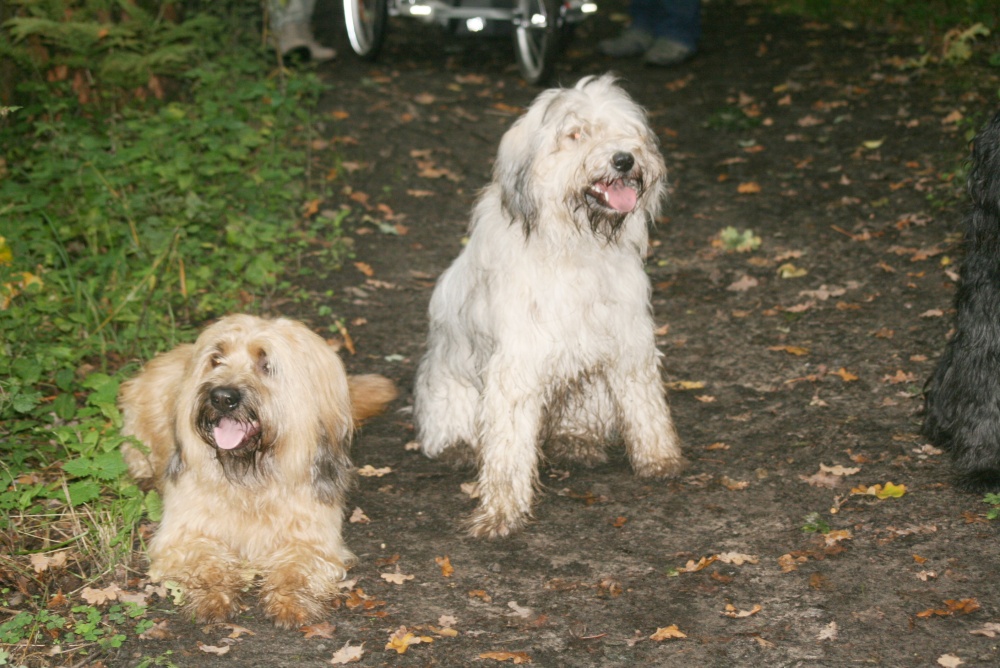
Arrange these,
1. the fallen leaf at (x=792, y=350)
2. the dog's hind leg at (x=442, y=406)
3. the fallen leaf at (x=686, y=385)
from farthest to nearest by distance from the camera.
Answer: the fallen leaf at (x=792, y=350), the fallen leaf at (x=686, y=385), the dog's hind leg at (x=442, y=406)

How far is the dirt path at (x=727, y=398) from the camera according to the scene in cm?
377

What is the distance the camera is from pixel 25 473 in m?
4.66

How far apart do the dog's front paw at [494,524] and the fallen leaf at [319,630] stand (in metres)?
0.79

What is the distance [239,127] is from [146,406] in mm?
3528

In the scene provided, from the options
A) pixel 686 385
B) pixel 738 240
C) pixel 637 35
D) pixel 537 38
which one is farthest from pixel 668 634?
pixel 637 35

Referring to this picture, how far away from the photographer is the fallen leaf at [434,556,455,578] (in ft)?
13.8

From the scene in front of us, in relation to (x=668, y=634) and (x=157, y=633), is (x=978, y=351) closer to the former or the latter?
(x=668, y=634)

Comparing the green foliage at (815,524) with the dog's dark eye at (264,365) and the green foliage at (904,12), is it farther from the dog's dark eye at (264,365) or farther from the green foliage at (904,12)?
the green foliage at (904,12)

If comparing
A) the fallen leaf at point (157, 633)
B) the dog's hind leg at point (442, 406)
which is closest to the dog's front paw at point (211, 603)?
the fallen leaf at point (157, 633)

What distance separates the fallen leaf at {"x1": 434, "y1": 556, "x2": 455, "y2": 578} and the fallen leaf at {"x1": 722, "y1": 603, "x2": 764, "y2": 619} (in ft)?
3.37

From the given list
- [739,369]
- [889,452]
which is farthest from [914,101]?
[889,452]

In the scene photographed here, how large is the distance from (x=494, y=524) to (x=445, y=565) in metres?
0.30

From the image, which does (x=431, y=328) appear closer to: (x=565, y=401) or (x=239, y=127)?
(x=565, y=401)

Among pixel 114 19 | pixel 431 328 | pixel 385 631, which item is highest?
pixel 114 19
